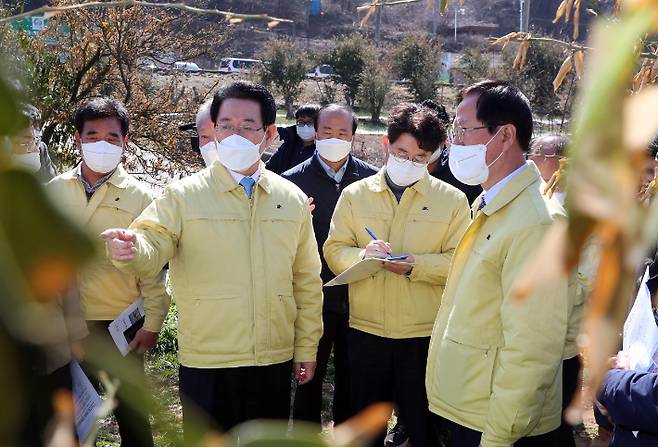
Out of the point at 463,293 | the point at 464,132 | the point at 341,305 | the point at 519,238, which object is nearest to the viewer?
the point at 519,238

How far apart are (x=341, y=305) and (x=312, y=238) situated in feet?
2.78

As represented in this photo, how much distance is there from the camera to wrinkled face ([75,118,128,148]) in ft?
12.6

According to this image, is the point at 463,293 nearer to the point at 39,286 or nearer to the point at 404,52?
the point at 39,286

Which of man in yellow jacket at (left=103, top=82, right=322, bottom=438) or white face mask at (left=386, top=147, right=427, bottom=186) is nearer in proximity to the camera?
man in yellow jacket at (left=103, top=82, right=322, bottom=438)

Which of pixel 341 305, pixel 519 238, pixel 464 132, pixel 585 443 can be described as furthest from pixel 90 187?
pixel 585 443

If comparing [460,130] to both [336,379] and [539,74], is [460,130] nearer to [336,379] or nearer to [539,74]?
[336,379]

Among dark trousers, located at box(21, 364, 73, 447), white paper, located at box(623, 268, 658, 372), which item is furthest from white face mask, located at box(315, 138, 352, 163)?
dark trousers, located at box(21, 364, 73, 447)

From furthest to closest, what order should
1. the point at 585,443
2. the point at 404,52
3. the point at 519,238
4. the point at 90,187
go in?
the point at 404,52 → the point at 585,443 → the point at 90,187 → the point at 519,238

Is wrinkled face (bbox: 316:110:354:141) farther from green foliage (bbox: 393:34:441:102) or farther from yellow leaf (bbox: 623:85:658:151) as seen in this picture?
green foliage (bbox: 393:34:441:102)

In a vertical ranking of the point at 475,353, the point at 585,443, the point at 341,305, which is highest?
the point at 475,353

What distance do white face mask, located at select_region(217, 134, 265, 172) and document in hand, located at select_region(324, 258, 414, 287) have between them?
64 cm

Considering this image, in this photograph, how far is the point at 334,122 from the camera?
488cm

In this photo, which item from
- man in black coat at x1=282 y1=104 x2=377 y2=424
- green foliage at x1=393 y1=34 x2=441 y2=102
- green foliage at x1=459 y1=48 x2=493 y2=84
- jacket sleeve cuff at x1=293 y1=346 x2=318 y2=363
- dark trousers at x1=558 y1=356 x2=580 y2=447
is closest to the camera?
dark trousers at x1=558 y1=356 x2=580 y2=447

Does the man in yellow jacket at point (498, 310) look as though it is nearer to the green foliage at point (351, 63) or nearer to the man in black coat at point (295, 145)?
the man in black coat at point (295, 145)
